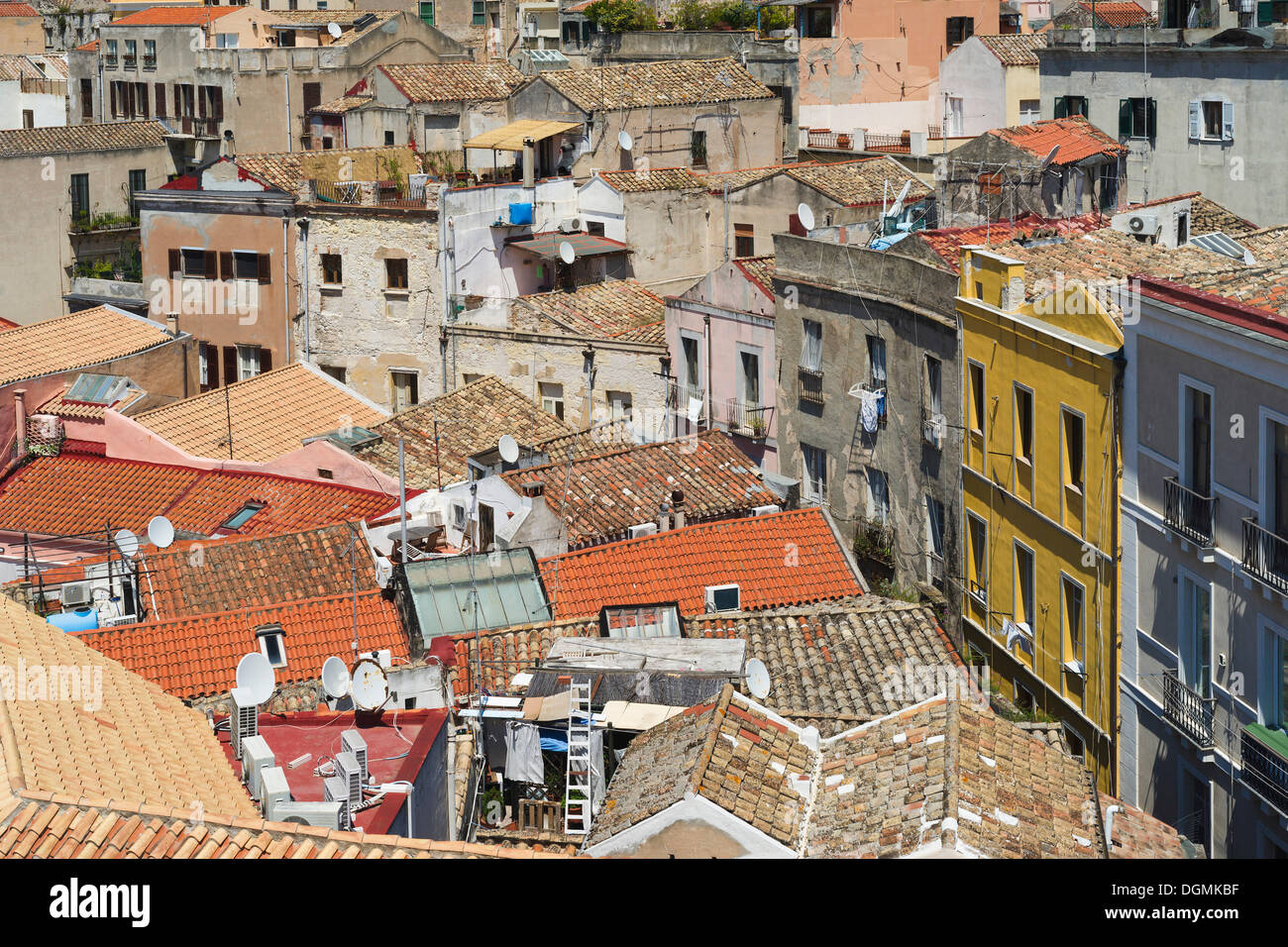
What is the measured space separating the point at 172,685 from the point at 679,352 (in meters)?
16.4

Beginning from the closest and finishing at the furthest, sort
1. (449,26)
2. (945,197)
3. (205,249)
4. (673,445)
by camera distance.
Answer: (673,445) → (945,197) → (205,249) → (449,26)

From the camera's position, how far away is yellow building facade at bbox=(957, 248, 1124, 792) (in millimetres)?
23484

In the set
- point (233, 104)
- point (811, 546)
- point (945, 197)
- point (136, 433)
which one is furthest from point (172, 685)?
point (233, 104)

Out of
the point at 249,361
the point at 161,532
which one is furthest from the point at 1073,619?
the point at 249,361

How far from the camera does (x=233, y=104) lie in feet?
212

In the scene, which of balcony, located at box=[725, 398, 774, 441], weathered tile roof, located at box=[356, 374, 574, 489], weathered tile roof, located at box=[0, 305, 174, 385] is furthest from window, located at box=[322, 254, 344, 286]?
balcony, located at box=[725, 398, 774, 441]

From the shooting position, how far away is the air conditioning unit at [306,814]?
14820 mm

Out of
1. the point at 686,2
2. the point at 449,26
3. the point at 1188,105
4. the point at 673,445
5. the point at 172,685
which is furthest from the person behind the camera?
the point at 449,26

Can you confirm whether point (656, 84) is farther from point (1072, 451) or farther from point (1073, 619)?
point (1073, 619)

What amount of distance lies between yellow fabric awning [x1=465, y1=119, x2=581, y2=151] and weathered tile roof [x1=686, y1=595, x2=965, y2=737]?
23097mm

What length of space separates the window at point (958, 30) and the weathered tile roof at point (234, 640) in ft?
125

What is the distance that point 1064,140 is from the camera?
36875 mm

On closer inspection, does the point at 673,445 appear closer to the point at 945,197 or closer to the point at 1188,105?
the point at 945,197

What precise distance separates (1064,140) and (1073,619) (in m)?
15.5
